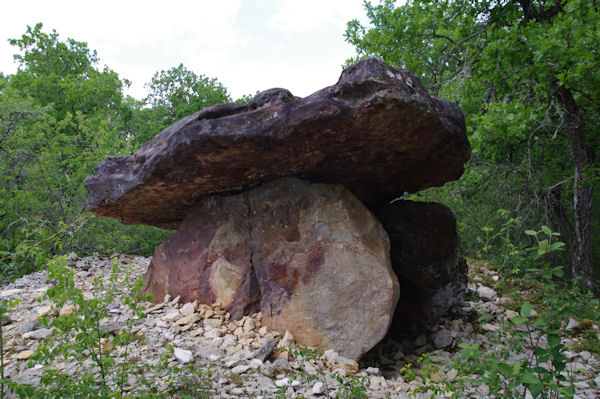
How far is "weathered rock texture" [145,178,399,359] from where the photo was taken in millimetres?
4023

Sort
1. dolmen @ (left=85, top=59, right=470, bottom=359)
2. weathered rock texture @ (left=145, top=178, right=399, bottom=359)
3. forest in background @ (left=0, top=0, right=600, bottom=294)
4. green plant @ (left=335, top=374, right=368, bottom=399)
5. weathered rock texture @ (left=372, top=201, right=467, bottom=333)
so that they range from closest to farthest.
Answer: green plant @ (left=335, top=374, right=368, bottom=399)
dolmen @ (left=85, top=59, right=470, bottom=359)
weathered rock texture @ (left=145, top=178, right=399, bottom=359)
weathered rock texture @ (left=372, top=201, right=467, bottom=333)
forest in background @ (left=0, top=0, right=600, bottom=294)

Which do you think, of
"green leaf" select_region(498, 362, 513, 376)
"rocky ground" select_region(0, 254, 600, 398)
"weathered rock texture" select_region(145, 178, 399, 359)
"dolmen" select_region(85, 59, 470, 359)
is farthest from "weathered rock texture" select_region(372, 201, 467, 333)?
"green leaf" select_region(498, 362, 513, 376)

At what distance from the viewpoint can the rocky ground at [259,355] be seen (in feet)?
10.1

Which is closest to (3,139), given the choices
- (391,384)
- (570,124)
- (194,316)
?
(194,316)

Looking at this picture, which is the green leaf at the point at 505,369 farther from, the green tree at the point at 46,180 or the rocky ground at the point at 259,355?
the green tree at the point at 46,180

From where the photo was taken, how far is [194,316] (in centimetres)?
436

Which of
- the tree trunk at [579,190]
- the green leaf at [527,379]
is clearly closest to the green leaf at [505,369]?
the green leaf at [527,379]

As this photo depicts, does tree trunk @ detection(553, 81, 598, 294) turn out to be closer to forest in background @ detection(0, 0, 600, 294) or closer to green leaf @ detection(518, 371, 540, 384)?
forest in background @ detection(0, 0, 600, 294)

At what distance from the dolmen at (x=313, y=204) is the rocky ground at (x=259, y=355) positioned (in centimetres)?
A: 26

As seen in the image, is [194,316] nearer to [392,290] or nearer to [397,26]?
[392,290]

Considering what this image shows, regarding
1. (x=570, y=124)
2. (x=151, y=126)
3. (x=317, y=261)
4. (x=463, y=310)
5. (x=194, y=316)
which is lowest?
(x=463, y=310)

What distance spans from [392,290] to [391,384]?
0.90 meters

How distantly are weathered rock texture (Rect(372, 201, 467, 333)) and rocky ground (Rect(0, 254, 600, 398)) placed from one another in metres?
0.27

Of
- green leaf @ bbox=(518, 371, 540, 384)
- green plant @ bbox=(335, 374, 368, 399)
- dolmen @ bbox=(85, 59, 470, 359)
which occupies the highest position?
dolmen @ bbox=(85, 59, 470, 359)
